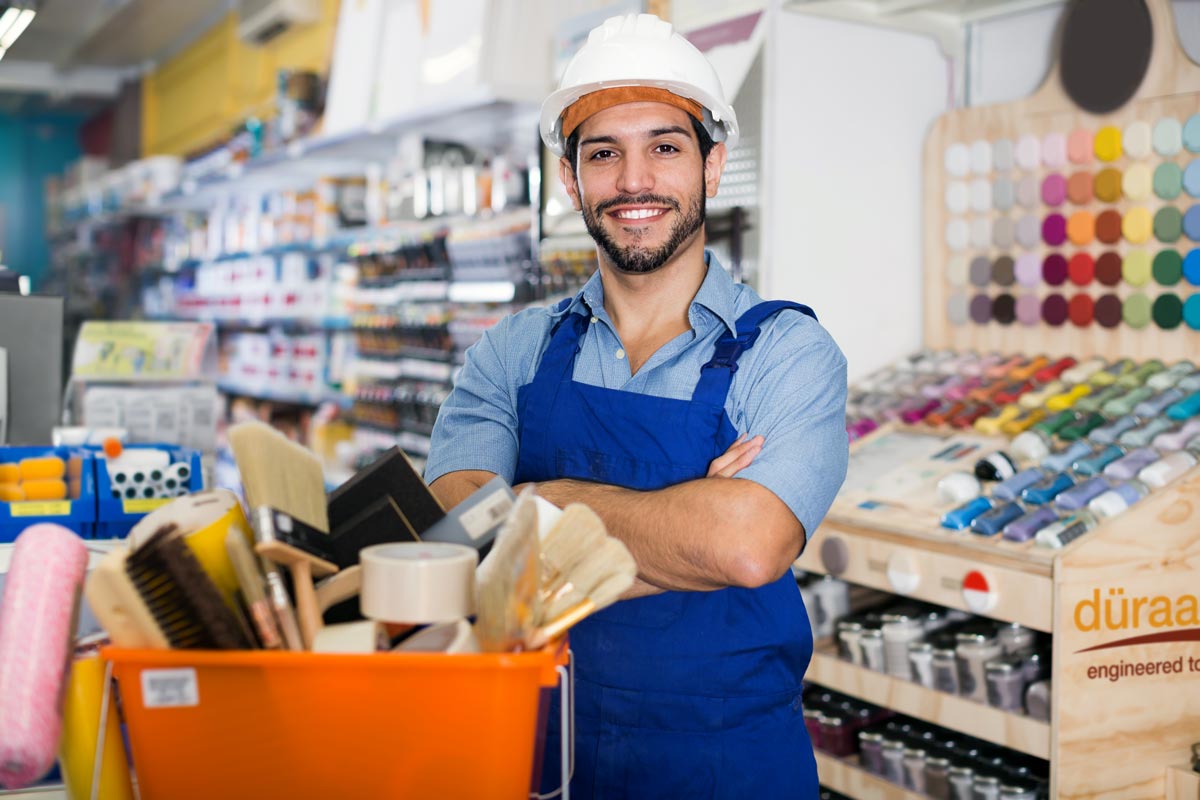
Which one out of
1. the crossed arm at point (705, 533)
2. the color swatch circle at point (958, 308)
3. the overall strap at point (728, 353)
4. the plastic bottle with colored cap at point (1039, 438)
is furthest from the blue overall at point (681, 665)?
the color swatch circle at point (958, 308)

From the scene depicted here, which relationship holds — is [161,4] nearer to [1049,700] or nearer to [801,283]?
[801,283]

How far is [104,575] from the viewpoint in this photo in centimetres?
93

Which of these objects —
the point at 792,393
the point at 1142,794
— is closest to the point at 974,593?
the point at 1142,794

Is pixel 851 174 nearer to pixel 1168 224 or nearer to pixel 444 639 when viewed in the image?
pixel 1168 224

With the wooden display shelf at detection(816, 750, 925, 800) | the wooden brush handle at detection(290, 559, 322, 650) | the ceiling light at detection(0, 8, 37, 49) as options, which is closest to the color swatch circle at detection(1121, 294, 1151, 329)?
the wooden display shelf at detection(816, 750, 925, 800)

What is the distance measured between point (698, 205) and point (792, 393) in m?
0.36

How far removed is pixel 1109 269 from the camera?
298 centimetres

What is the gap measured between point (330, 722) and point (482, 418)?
1019 mm

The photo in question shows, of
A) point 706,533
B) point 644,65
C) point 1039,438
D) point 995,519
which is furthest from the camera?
point 1039,438

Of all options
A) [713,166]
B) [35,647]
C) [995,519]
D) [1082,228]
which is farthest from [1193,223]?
[35,647]

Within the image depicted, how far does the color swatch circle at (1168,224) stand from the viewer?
9.25 feet

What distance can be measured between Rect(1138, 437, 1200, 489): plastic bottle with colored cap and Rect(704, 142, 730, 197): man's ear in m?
1.14

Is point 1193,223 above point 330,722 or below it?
above

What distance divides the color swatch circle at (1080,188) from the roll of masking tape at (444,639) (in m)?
2.52
